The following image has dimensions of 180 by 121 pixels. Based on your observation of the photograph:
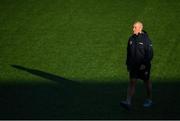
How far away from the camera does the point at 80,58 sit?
1216 cm

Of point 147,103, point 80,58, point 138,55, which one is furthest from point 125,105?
point 80,58

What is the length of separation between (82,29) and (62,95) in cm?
372

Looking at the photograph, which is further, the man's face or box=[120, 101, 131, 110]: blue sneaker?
box=[120, 101, 131, 110]: blue sneaker

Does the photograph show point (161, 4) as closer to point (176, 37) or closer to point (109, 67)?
point (176, 37)

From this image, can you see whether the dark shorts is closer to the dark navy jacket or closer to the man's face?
the dark navy jacket

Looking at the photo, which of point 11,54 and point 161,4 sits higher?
point 161,4

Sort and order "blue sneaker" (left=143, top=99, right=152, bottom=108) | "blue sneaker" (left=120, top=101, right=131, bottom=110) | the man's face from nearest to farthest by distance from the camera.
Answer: the man's face < "blue sneaker" (left=120, top=101, right=131, bottom=110) < "blue sneaker" (left=143, top=99, right=152, bottom=108)

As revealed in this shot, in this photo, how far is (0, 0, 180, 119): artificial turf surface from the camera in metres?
9.77

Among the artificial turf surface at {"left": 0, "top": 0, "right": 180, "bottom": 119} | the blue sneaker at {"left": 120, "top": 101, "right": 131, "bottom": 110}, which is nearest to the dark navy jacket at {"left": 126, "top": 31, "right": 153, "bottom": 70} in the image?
the blue sneaker at {"left": 120, "top": 101, "right": 131, "bottom": 110}

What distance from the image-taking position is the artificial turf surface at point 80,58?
9.77 meters

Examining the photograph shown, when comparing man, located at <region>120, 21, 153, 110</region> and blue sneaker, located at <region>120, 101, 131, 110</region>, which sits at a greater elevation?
man, located at <region>120, 21, 153, 110</region>

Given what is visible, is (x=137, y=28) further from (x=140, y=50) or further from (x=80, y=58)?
(x=80, y=58)

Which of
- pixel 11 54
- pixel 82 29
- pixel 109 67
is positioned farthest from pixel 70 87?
pixel 82 29

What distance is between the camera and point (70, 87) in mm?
10734
